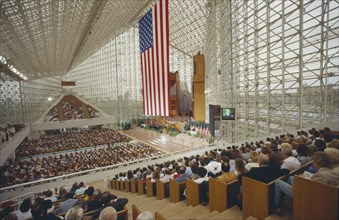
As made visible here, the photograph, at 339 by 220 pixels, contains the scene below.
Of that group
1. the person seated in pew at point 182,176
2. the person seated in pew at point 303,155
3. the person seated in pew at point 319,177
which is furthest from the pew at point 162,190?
the person seated in pew at point 303,155

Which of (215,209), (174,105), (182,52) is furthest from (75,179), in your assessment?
(182,52)

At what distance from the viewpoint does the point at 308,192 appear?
5.12ft

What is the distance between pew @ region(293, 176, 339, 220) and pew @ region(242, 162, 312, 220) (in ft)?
0.93

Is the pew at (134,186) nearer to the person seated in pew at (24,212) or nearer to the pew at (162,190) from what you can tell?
the pew at (162,190)

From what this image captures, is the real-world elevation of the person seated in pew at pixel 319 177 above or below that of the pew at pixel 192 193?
above

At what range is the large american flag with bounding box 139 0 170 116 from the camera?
852cm

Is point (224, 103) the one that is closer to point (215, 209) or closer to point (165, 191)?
point (165, 191)

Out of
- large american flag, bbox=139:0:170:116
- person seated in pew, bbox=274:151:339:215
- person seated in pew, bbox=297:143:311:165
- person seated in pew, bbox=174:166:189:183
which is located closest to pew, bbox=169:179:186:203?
person seated in pew, bbox=174:166:189:183

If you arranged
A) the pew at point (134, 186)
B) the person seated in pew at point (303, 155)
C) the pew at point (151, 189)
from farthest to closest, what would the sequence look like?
the pew at point (134, 186) → the pew at point (151, 189) → the person seated in pew at point (303, 155)

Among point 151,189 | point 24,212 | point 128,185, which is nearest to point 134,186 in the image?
point 128,185

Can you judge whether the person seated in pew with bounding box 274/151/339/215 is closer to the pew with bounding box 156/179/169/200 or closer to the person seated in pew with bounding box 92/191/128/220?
the person seated in pew with bounding box 92/191/128/220

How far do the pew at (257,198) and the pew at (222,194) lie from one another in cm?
27

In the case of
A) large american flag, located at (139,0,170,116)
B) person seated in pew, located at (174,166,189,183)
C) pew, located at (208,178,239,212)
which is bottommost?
person seated in pew, located at (174,166,189,183)

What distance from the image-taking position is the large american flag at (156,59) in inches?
336
